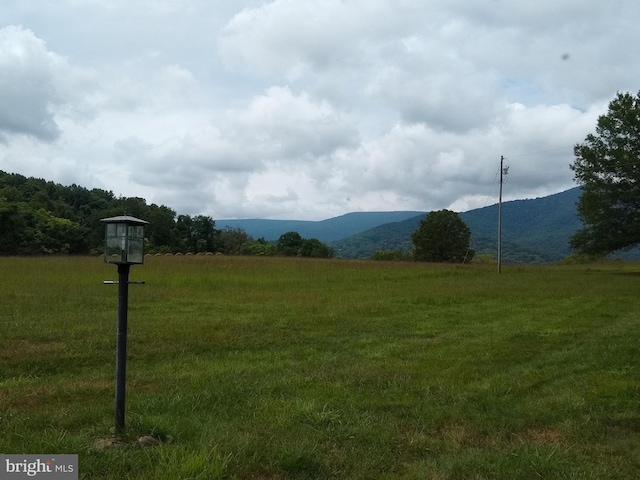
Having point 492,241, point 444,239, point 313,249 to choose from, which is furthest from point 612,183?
point 492,241

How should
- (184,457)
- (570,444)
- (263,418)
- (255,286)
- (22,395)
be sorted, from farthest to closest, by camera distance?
(255,286), (22,395), (263,418), (570,444), (184,457)

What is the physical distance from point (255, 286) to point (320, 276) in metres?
6.54

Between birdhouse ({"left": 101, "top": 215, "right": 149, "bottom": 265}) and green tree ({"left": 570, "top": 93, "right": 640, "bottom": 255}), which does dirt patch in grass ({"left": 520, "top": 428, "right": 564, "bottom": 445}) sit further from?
green tree ({"left": 570, "top": 93, "right": 640, "bottom": 255})

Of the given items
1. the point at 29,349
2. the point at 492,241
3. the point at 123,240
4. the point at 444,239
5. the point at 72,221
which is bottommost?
the point at 29,349

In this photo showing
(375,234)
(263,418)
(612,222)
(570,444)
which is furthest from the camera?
(375,234)

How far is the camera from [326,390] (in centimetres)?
576

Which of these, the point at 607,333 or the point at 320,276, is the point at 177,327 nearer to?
the point at 607,333

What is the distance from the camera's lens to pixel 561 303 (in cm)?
1569

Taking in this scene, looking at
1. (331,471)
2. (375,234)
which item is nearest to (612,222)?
(331,471)

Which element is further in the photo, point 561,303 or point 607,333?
point 561,303

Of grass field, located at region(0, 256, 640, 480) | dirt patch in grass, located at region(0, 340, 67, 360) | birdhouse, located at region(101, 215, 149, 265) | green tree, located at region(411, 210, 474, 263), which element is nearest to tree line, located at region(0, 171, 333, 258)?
green tree, located at region(411, 210, 474, 263)

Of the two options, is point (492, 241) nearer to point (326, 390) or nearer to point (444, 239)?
point (444, 239)

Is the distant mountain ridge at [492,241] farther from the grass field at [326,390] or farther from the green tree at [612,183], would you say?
the grass field at [326,390]

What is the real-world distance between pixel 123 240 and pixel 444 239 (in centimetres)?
6527
